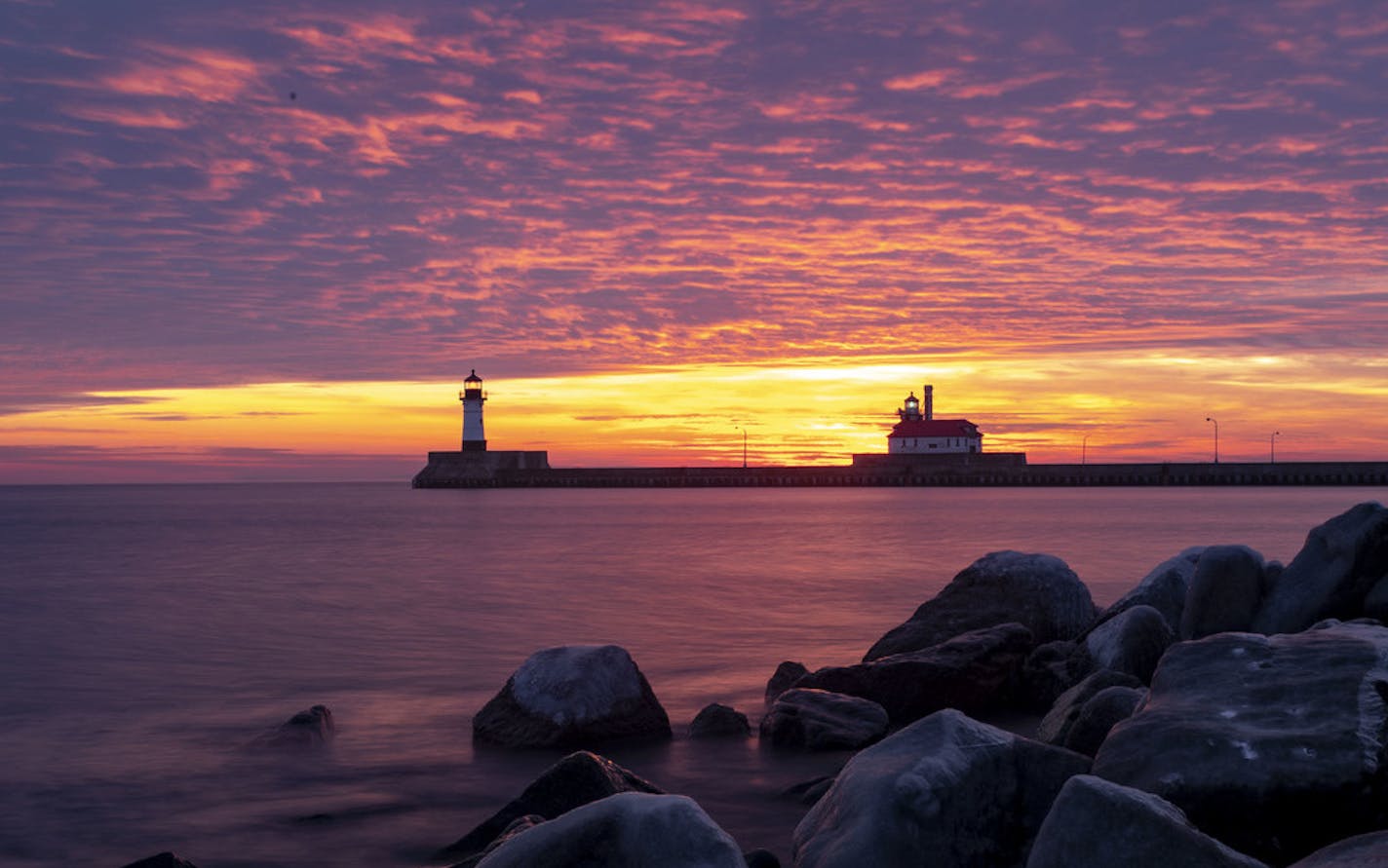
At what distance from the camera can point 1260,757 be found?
5.01 metres

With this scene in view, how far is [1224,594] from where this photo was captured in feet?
31.5

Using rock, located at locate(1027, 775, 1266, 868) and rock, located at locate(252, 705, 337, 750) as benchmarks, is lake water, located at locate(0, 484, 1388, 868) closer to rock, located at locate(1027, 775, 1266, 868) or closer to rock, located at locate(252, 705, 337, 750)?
rock, located at locate(252, 705, 337, 750)

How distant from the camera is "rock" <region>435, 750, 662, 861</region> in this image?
20.2 feet

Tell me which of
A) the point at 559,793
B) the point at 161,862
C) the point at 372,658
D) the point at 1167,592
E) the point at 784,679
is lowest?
the point at 372,658

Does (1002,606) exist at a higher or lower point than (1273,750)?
lower

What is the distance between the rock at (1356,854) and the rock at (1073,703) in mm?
2557

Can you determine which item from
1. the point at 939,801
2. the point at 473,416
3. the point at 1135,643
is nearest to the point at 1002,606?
the point at 1135,643

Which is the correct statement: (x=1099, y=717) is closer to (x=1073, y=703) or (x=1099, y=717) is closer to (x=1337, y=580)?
(x=1073, y=703)

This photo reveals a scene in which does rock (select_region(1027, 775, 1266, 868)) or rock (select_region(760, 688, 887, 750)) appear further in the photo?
rock (select_region(760, 688, 887, 750))

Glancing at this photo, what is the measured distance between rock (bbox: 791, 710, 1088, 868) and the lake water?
4.62 feet

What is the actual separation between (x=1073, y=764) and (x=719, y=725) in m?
4.37

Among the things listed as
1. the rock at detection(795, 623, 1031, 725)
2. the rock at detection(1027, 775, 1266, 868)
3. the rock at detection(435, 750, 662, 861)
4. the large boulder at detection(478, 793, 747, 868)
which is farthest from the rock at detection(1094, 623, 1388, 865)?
the rock at detection(795, 623, 1031, 725)

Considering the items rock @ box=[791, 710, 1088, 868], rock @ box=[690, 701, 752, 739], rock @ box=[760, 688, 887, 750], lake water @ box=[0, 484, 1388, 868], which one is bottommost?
lake water @ box=[0, 484, 1388, 868]

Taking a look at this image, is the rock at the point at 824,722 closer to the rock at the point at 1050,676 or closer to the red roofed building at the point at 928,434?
the rock at the point at 1050,676
